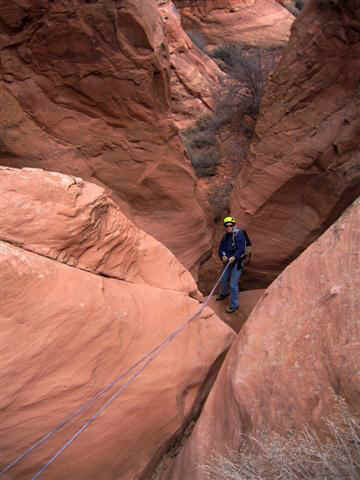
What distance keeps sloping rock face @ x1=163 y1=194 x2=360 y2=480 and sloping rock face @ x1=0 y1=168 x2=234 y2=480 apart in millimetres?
364

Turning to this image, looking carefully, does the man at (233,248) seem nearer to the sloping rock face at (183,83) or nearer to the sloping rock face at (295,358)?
the sloping rock face at (295,358)

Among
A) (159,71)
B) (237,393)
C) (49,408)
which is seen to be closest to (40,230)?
(49,408)

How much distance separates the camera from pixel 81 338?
6.87 ft

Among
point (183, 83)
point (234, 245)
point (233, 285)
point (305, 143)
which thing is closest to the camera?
point (234, 245)

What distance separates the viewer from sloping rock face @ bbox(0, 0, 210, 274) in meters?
3.81

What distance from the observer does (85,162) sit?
445cm

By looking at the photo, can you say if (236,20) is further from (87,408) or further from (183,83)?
(87,408)

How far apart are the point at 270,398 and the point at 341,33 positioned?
15.5 ft

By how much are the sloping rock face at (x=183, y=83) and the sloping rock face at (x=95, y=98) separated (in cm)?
430

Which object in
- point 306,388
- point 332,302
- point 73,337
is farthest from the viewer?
point 73,337

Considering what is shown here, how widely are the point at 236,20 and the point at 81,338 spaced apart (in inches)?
549

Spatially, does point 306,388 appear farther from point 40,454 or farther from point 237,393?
point 40,454

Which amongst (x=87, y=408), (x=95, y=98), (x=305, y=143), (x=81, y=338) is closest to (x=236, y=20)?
(x=305, y=143)

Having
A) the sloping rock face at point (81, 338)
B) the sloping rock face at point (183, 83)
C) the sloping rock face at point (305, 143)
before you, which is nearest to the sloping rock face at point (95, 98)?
the sloping rock face at point (305, 143)
